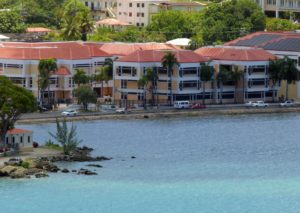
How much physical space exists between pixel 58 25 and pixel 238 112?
4564 centimetres

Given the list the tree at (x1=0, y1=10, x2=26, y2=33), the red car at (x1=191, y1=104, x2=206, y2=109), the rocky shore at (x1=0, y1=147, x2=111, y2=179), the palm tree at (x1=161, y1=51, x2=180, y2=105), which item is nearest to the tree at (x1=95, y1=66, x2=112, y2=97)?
the palm tree at (x1=161, y1=51, x2=180, y2=105)

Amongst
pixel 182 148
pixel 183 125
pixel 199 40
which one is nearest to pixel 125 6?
pixel 199 40

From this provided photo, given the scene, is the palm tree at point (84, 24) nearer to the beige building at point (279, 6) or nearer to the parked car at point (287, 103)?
the parked car at point (287, 103)

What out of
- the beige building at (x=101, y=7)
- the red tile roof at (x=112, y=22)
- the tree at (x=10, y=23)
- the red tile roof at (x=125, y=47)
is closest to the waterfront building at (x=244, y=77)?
the red tile roof at (x=125, y=47)

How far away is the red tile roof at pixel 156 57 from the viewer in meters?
95.2

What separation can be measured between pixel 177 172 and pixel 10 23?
5873 cm

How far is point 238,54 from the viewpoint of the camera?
9762 cm

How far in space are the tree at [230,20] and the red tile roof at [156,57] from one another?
876 inches

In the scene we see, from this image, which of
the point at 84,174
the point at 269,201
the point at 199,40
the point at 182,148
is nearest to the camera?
the point at 269,201

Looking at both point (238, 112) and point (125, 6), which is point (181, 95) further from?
point (125, 6)

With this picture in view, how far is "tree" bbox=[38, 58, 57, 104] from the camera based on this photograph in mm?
92875

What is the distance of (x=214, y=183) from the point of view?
67562 millimetres

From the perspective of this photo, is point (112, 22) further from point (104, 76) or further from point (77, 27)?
point (104, 76)

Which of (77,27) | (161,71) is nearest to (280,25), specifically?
(77,27)
